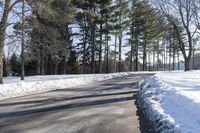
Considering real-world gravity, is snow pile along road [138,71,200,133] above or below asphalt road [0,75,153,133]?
above

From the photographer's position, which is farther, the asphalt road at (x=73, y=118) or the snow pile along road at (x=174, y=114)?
the asphalt road at (x=73, y=118)

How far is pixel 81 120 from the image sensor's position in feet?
40.0

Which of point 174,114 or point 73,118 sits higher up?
point 174,114

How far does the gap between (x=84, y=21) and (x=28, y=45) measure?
32229 millimetres

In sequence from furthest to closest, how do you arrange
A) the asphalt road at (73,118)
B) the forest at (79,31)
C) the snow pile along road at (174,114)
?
1. the forest at (79,31)
2. the asphalt road at (73,118)
3. the snow pile along road at (174,114)

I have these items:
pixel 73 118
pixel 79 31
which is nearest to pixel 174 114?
pixel 73 118

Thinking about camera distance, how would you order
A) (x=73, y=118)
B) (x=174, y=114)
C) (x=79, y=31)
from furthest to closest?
(x=79, y=31)
(x=73, y=118)
(x=174, y=114)

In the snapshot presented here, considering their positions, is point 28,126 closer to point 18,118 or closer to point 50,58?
point 18,118

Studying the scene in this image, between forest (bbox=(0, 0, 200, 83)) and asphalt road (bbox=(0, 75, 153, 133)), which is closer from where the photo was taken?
asphalt road (bbox=(0, 75, 153, 133))

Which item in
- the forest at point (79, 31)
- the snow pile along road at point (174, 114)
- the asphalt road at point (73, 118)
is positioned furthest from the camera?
the forest at point (79, 31)

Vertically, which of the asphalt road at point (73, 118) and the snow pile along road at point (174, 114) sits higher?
the snow pile along road at point (174, 114)

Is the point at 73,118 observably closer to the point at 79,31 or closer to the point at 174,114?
the point at 174,114

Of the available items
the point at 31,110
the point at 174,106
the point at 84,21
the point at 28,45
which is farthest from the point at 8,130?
the point at 84,21

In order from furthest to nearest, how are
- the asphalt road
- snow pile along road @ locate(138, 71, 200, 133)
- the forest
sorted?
the forest, the asphalt road, snow pile along road @ locate(138, 71, 200, 133)
